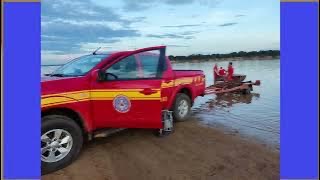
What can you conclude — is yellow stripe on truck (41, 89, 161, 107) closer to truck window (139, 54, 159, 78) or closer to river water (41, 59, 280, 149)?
truck window (139, 54, 159, 78)

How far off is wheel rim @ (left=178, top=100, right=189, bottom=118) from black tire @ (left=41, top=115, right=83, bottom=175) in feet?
10.7

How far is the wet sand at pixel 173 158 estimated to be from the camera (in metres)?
4.62

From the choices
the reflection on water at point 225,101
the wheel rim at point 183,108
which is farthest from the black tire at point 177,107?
the reflection on water at point 225,101

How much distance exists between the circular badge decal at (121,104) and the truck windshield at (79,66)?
2.20 feet

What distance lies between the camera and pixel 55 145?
464 centimetres

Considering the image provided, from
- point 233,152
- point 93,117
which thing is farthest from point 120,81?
point 233,152

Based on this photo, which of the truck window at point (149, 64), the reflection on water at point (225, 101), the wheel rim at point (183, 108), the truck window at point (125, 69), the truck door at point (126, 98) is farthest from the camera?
the reflection on water at point (225, 101)

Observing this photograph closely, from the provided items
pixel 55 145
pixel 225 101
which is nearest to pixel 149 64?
pixel 55 145

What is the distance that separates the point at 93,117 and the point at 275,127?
13.9 ft
